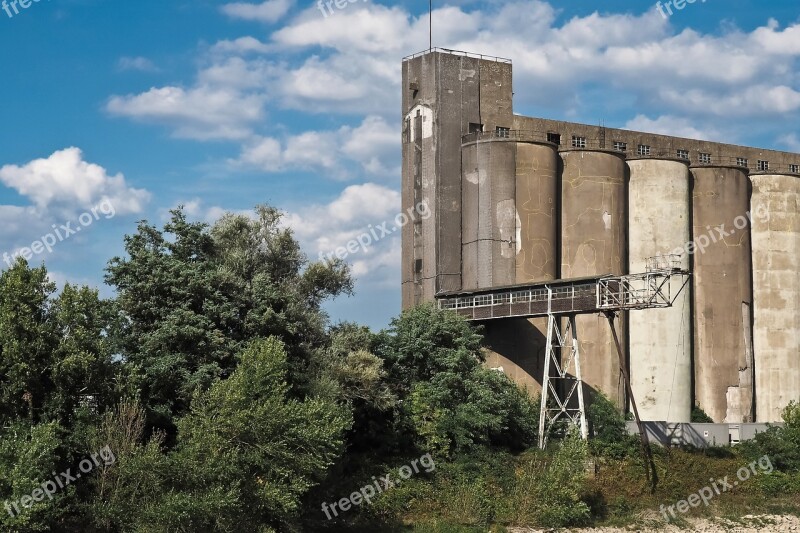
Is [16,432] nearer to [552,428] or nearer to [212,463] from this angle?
[212,463]

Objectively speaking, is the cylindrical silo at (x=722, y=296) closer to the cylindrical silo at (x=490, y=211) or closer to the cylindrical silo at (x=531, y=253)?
the cylindrical silo at (x=531, y=253)

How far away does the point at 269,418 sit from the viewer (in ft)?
128

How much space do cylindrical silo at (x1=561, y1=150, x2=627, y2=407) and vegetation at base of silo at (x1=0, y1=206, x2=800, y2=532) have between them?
665cm

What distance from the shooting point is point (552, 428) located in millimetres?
53750

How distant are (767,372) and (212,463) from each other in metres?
40.9

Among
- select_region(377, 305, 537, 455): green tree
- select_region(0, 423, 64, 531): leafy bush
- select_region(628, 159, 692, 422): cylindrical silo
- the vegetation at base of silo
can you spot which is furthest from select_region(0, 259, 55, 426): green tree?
select_region(628, 159, 692, 422): cylindrical silo

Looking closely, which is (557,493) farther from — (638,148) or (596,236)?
(638,148)

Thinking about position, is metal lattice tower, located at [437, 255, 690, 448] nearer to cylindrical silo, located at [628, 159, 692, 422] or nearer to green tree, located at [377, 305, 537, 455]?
green tree, located at [377, 305, 537, 455]

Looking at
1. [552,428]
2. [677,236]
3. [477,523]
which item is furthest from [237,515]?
[677,236]

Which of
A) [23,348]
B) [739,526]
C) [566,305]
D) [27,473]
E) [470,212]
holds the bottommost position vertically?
[739,526]

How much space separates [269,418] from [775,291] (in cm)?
A: 4056

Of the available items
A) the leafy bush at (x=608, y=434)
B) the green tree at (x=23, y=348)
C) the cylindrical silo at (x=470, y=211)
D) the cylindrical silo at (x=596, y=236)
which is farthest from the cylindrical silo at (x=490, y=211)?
the green tree at (x=23, y=348)

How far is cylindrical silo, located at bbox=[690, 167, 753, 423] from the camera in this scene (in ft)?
217

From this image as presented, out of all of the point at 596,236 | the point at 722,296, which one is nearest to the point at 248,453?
the point at 596,236
